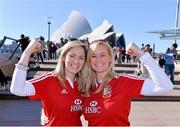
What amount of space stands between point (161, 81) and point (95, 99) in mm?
470

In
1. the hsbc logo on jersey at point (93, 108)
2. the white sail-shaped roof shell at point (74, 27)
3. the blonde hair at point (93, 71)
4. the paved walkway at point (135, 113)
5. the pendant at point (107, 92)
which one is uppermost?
the white sail-shaped roof shell at point (74, 27)

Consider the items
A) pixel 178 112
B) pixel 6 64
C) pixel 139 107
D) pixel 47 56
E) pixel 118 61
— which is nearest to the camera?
pixel 178 112

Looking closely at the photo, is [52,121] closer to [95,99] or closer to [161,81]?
[95,99]

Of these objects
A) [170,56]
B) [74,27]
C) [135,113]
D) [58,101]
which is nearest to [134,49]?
[58,101]

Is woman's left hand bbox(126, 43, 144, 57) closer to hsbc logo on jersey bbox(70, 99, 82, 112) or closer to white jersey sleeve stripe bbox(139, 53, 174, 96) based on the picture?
white jersey sleeve stripe bbox(139, 53, 174, 96)

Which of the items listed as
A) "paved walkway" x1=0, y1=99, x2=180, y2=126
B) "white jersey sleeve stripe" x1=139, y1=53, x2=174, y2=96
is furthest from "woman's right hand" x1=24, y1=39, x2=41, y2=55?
"paved walkway" x1=0, y1=99, x2=180, y2=126

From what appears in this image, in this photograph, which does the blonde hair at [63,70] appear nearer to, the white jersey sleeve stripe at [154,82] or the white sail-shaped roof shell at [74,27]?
the white jersey sleeve stripe at [154,82]

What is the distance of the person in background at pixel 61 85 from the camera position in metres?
2.47

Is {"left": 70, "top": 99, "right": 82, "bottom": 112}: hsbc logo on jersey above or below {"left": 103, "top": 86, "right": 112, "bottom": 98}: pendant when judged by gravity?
below

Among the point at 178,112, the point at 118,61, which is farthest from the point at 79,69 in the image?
the point at 118,61

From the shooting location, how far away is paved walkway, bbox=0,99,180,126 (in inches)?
260

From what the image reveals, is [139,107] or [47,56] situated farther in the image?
[47,56]

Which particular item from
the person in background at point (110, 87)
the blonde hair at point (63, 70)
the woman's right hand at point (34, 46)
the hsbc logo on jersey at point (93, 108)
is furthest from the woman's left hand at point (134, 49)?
the woman's right hand at point (34, 46)

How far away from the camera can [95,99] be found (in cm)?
250
